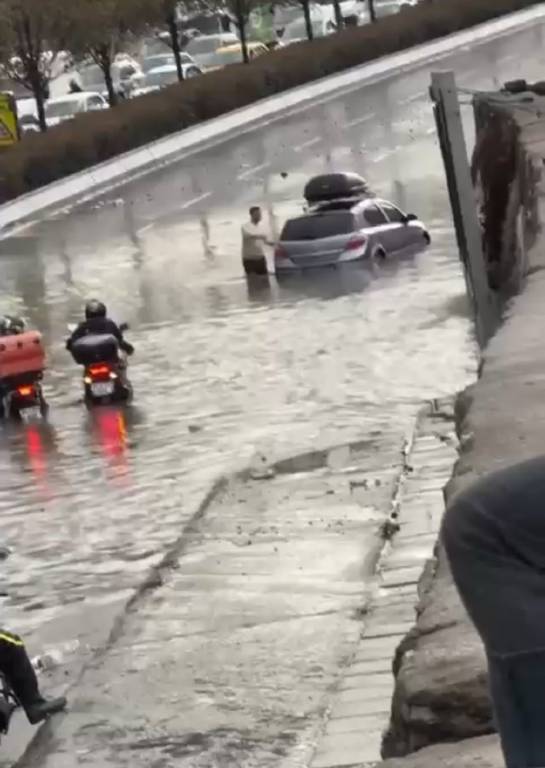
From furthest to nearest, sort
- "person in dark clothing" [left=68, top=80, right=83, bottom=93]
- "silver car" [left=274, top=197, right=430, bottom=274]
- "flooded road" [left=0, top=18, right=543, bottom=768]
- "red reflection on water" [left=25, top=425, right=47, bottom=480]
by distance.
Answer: "person in dark clothing" [left=68, top=80, right=83, bottom=93] → "silver car" [left=274, top=197, right=430, bottom=274] → "red reflection on water" [left=25, top=425, right=47, bottom=480] → "flooded road" [left=0, top=18, right=543, bottom=768]

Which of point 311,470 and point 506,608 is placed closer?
point 506,608

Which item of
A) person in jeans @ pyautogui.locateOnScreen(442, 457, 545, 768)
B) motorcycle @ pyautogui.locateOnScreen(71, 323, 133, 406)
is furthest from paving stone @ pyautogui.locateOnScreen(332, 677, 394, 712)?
motorcycle @ pyautogui.locateOnScreen(71, 323, 133, 406)

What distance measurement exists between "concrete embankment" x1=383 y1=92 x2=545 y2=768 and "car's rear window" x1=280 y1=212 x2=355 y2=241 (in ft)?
51.2

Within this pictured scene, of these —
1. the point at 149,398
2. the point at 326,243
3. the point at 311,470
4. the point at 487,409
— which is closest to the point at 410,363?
the point at 149,398

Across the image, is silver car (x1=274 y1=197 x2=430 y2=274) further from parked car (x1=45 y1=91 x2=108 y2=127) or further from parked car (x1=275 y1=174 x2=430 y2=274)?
parked car (x1=45 y1=91 x2=108 y2=127)

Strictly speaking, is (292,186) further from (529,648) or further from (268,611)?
(529,648)

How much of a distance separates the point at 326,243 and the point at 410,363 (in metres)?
9.68

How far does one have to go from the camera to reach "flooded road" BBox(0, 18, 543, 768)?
15.3 metres

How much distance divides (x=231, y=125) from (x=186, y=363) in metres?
29.9

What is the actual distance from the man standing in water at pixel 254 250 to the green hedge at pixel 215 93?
38.8ft

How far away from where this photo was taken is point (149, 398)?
22.6 m

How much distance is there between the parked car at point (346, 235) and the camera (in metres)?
32.4

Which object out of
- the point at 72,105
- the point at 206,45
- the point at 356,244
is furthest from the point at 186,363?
the point at 206,45

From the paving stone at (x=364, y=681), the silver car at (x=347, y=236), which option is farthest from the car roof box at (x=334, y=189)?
the paving stone at (x=364, y=681)
